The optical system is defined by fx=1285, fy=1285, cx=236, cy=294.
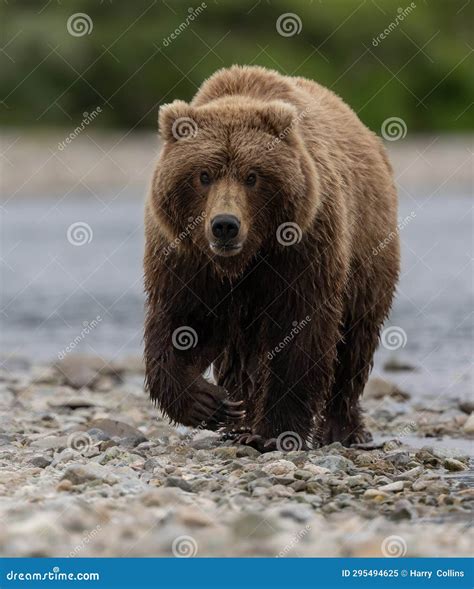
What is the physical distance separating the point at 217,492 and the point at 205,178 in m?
1.85

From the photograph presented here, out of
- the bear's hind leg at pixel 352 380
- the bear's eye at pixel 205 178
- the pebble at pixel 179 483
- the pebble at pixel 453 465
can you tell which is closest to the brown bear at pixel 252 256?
the bear's eye at pixel 205 178

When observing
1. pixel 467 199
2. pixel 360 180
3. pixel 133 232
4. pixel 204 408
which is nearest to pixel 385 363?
pixel 360 180

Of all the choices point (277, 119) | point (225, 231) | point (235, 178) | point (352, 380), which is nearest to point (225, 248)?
point (225, 231)

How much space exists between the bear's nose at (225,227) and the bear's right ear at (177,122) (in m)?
0.67

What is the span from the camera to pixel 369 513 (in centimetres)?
610

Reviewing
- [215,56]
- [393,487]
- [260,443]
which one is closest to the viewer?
[393,487]

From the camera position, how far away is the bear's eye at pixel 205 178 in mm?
7270

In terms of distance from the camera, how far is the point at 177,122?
24.5 ft

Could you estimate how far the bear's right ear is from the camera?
7422 mm

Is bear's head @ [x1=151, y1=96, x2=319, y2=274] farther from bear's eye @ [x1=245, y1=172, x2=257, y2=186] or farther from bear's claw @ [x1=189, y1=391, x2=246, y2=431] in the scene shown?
bear's claw @ [x1=189, y1=391, x2=246, y2=431]

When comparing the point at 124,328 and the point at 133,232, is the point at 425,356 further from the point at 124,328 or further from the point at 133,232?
the point at 133,232

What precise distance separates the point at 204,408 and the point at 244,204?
1.36 meters

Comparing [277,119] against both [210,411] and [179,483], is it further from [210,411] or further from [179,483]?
[179,483]

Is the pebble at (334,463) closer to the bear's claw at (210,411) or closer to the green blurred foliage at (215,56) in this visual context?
the bear's claw at (210,411)
